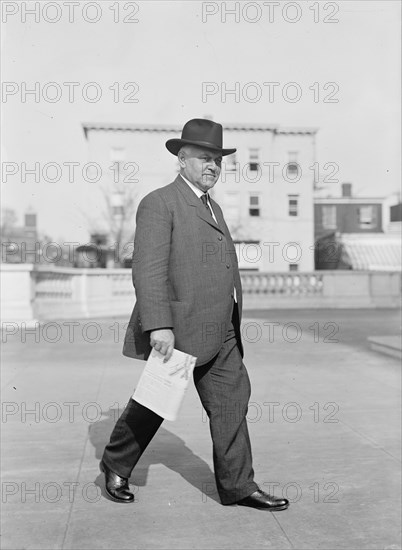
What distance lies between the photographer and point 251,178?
51.8 m

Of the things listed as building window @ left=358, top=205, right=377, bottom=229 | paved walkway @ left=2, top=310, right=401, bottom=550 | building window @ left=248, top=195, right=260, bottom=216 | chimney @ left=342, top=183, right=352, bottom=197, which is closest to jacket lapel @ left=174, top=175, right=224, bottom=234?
paved walkway @ left=2, top=310, right=401, bottom=550

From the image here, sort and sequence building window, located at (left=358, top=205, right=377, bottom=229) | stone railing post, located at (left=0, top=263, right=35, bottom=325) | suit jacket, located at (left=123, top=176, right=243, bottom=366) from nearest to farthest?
suit jacket, located at (left=123, top=176, right=243, bottom=366), stone railing post, located at (left=0, top=263, right=35, bottom=325), building window, located at (left=358, top=205, right=377, bottom=229)

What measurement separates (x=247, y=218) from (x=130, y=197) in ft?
29.9

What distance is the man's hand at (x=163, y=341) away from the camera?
4.12 meters

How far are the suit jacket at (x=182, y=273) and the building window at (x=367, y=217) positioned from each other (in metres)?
63.1

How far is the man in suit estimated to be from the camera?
418 cm

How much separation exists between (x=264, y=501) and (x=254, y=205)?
54537 mm

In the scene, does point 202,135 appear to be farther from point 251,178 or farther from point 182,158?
point 251,178

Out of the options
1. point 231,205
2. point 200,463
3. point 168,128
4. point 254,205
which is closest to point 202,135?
point 200,463

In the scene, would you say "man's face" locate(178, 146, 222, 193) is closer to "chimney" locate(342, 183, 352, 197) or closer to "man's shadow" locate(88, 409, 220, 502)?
"man's shadow" locate(88, 409, 220, 502)

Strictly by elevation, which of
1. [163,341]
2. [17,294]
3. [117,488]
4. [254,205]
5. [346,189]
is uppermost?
[346,189]

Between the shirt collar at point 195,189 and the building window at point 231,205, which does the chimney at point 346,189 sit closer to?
the building window at point 231,205

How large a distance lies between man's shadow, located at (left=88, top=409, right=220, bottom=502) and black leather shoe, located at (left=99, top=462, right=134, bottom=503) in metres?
0.18

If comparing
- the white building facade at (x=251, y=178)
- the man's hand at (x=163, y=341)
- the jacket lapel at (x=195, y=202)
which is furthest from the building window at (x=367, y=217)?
the man's hand at (x=163, y=341)
